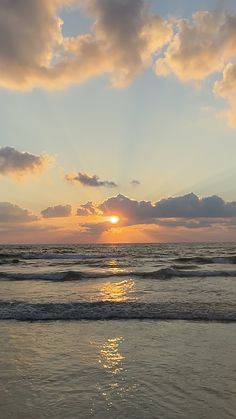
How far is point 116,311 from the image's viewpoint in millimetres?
12930

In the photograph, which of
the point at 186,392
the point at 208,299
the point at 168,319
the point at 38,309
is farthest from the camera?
the point at 208,299

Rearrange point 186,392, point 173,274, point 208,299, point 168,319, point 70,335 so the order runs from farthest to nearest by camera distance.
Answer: point 173,274, point 208,299, point 168,319, point 70,335, point 186,392

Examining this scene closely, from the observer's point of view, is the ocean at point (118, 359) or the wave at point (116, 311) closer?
the ocean at point (118, 359)

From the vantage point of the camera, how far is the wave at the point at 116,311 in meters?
12.0

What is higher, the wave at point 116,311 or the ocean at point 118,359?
the wave at point 116,311

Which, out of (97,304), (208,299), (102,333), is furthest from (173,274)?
(102,333)

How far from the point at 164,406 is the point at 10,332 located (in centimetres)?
574

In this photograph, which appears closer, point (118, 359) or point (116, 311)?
point (118, 359)

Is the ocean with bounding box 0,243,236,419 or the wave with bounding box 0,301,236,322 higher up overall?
the wave with bounding box 0,301,236,322

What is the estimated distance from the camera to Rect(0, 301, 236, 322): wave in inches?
473

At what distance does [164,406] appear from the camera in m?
5.57

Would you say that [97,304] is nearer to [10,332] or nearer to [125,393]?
[10,332]

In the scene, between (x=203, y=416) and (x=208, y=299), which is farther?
(x=208, y=299)

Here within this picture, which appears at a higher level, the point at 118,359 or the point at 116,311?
the point at 116,311
